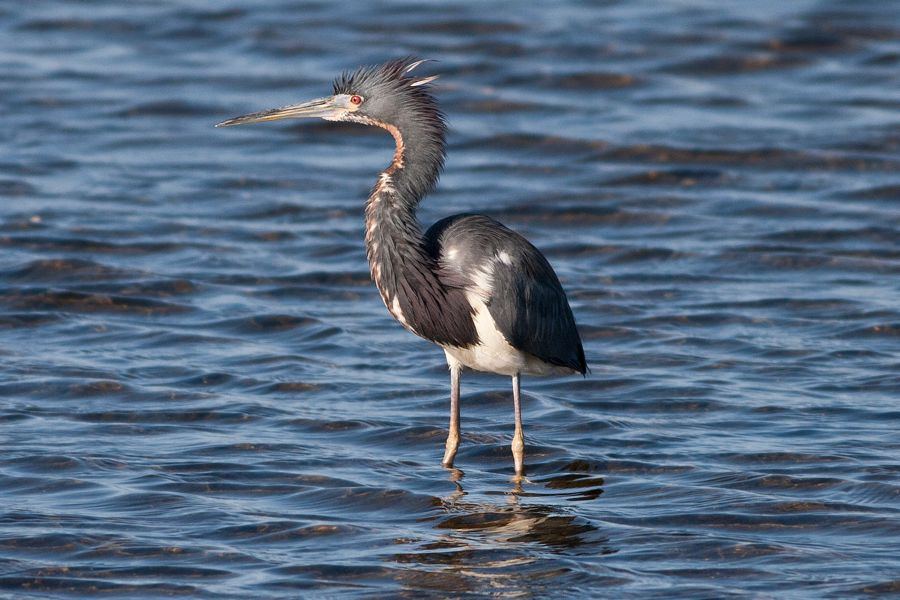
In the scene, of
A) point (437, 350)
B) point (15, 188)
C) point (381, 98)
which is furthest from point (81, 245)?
point (381, 98)

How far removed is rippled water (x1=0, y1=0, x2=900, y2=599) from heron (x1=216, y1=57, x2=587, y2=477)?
0.73m

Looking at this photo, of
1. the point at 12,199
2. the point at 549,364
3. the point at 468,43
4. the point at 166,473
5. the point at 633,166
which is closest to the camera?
the point at 166,473

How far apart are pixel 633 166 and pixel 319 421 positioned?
22.2 feet

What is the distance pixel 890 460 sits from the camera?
847cm

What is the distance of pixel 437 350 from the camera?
1101 cm

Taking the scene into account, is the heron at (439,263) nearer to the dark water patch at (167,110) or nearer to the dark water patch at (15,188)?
the dark water patch at (15,188)

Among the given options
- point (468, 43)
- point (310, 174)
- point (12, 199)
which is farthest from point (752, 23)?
point (12, 199)

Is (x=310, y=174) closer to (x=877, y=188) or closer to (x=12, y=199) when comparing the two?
(x=12, y=199)

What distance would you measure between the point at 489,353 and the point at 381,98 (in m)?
1.61

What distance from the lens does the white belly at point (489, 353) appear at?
841 cm

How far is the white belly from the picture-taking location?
8.41 meters

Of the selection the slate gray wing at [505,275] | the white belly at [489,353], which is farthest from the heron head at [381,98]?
the white belly at [489,353]

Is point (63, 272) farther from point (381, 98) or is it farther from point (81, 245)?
point (381, 98)

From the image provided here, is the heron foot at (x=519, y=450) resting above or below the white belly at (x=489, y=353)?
below
